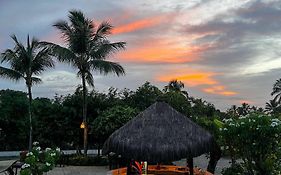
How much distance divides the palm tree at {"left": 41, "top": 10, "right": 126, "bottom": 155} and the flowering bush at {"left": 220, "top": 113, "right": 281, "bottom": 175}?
36.1 feet

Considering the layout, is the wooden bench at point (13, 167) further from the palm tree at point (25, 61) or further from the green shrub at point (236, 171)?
the green shrub at point (236, 171)

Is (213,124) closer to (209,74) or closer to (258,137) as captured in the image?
(258,137)

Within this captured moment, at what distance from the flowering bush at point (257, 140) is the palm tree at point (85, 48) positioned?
36.1 ft

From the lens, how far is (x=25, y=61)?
882 inches

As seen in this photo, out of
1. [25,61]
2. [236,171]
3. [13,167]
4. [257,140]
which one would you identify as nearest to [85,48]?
[25,61]

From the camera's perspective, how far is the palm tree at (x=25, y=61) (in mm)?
22266

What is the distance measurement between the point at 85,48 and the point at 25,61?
3.53 meters

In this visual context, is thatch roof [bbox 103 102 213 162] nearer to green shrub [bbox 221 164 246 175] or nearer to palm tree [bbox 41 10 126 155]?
green shrub [bbox 221 164 246 175]

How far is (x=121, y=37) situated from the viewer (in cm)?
2238

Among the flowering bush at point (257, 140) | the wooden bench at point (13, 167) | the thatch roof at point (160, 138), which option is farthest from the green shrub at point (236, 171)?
the wooden bench at point (13, 167)

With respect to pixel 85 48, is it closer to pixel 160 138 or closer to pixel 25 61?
pixel 25 61

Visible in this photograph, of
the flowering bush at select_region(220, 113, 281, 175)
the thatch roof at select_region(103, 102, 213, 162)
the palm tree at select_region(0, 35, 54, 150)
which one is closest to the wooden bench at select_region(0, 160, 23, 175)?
the thatch roof at select_region(103, 102, 213, 162)

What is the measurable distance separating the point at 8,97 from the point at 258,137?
21248 mm

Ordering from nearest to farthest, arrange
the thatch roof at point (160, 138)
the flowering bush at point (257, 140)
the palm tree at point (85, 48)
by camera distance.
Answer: the thatch roof at point (160, 138) < the flowering bush at point (257, 140) < the palm tree at point (85, 48)
